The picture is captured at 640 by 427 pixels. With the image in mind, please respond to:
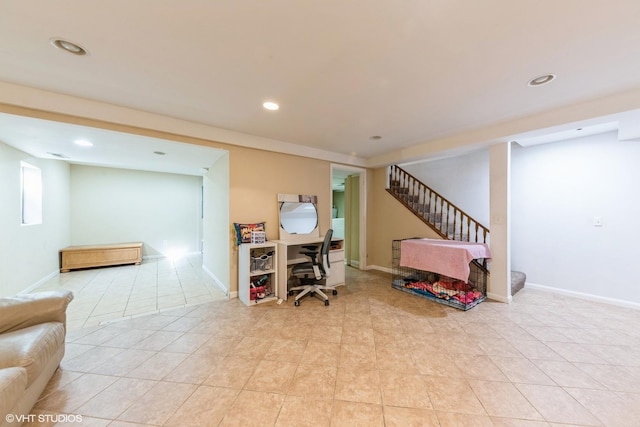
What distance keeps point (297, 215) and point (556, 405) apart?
3.44 metres

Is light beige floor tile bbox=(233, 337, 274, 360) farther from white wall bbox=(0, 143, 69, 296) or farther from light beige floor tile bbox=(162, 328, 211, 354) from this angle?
white wall bbox=(0, 143, 69, 296)

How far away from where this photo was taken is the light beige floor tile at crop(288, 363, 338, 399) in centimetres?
160

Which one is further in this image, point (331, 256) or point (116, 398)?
point (331, 256)

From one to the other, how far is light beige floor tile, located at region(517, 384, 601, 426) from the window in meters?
6.51

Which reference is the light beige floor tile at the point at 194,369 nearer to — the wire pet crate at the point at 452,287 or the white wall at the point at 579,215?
the wire pet crate at the point at 452,287

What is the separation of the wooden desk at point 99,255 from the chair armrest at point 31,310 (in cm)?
408

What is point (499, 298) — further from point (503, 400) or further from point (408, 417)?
point (408, 417)

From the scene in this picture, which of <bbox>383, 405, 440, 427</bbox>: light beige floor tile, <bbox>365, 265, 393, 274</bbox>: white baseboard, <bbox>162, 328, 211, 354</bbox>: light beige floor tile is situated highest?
<bbox>365, 265, 393, 274</bbox>: white baseboard

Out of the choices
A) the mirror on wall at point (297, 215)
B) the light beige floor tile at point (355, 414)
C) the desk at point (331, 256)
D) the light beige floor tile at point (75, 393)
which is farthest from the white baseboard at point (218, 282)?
the light beige floor tile at point (355, 414)

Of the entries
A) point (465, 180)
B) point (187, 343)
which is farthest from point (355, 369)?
point (465, 180)

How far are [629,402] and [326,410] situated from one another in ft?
6.62

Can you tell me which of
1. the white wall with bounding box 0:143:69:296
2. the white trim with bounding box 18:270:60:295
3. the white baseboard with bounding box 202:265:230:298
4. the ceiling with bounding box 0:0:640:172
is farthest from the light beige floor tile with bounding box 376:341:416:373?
the white trim with bounding box 18:270:60:295

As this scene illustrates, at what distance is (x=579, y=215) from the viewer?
134 inches

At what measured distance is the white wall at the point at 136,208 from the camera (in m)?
5.37
